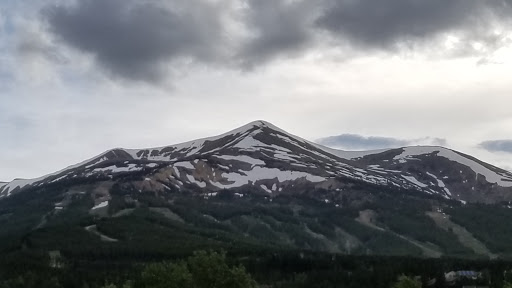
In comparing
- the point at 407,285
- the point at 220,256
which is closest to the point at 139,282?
the point at 220,256

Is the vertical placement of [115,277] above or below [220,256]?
below

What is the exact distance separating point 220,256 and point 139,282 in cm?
1426

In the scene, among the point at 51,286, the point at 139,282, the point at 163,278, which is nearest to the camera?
the point at 163,278

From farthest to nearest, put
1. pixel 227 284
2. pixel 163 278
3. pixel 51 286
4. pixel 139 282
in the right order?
pixel 51 286
pixel 139 282
pixel 163 278
pixel 227 284

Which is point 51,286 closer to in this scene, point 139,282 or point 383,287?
point 383,287

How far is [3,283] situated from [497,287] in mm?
130335

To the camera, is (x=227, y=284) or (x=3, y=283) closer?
(x=227, y=284)

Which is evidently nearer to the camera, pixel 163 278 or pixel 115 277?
pixel 163 278

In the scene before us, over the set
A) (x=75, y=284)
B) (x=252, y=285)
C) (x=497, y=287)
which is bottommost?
(x=497, y=287)

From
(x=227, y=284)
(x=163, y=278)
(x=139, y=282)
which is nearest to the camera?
(x=227, y=284)

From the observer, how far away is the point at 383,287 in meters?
200

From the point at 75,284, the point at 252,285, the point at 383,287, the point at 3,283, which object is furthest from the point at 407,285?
the point at 3,283

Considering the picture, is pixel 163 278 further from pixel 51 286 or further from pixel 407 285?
pixel 51 286

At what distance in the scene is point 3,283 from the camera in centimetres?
19862
